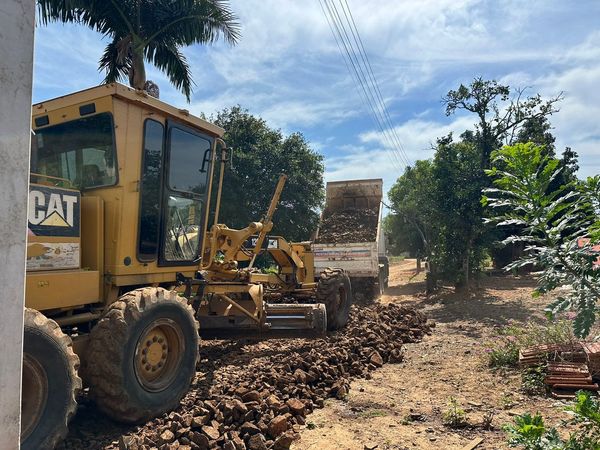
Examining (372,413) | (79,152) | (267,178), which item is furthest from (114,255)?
(267,178)

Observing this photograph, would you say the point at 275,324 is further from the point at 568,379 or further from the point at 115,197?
the point at 568,379

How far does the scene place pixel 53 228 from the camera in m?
4.11

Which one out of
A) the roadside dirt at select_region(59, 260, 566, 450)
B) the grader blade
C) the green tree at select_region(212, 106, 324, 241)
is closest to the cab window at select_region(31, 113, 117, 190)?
the roadside dirt at select_region(59, 260, 566, 450)

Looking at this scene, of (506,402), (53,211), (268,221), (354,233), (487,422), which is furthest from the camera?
(354,233)

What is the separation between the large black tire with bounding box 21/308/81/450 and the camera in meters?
3.38

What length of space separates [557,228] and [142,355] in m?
3.64

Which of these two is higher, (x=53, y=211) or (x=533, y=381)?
(x=53, y=211)

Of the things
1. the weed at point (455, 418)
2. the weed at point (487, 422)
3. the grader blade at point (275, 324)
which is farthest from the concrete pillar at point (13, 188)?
the grader blade at point (275, 324)

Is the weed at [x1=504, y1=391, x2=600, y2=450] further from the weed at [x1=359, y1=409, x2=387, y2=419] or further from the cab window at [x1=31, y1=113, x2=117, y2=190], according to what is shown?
the cab window at [x1=31, y1=113, x2=117, y2=190]

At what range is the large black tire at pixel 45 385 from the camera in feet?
11.1

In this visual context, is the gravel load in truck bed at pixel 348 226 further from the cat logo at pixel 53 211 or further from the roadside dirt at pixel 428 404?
the cat logo at pixel 53 211

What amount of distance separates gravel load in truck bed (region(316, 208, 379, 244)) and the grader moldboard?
8261mm

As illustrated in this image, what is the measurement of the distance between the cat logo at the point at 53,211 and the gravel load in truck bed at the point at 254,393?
1710 mm

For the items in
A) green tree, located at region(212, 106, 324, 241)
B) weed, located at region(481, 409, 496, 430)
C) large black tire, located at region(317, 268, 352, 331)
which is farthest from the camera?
green tree, located at region(212, 106, 324, 241)
